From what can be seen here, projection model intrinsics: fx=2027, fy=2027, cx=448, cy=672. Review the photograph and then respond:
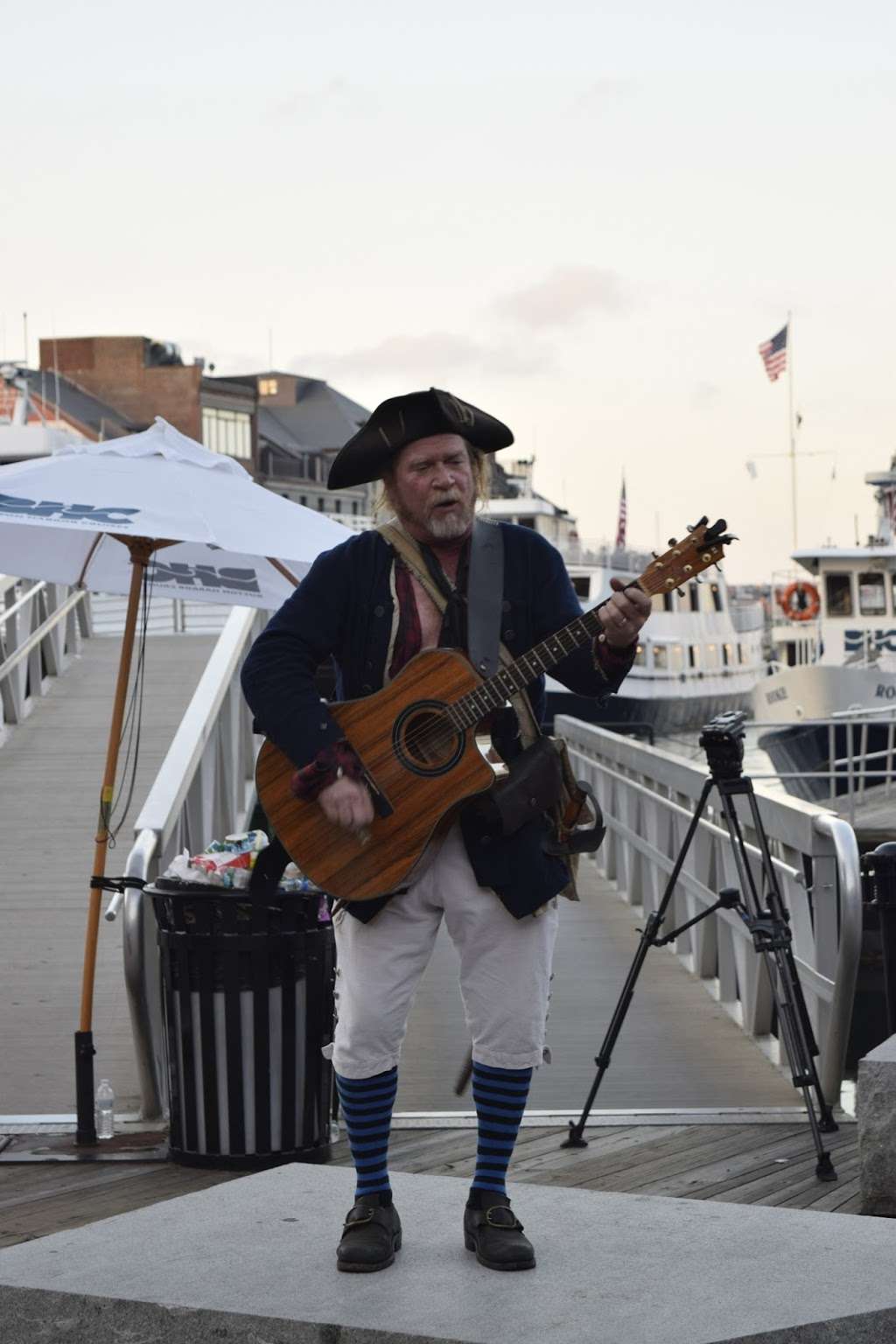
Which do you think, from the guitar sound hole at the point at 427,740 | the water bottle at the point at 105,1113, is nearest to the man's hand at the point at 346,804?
the guitar sound hole at the point at 427,740

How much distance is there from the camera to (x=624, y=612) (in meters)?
3.97

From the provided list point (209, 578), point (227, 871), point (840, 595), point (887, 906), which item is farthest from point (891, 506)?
point (227, 871)

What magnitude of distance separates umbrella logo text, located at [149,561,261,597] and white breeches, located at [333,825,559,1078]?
523 centimetres

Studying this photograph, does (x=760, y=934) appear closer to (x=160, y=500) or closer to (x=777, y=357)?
(x=160, y=500)

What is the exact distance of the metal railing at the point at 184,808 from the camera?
674cm

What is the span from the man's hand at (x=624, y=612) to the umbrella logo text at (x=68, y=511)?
105 inches

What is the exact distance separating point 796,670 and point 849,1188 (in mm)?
27221

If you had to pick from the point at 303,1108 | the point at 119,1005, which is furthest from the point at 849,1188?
the point at 119,1005

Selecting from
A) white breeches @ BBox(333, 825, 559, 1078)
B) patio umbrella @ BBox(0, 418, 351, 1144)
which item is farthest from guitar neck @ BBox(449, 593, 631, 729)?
patio umbrella @ BBox(0, 418, 351, 1144)

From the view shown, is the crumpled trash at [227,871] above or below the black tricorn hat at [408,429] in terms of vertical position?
below

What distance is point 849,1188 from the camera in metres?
5.66

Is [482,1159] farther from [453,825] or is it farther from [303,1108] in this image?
[303,1108]

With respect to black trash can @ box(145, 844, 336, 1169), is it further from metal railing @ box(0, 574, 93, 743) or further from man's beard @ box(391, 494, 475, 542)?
metal railing @ box(0, 574, 93, 743)

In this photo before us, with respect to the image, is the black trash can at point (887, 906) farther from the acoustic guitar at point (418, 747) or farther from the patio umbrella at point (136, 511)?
the acoustic guitar at point (418, 747)
